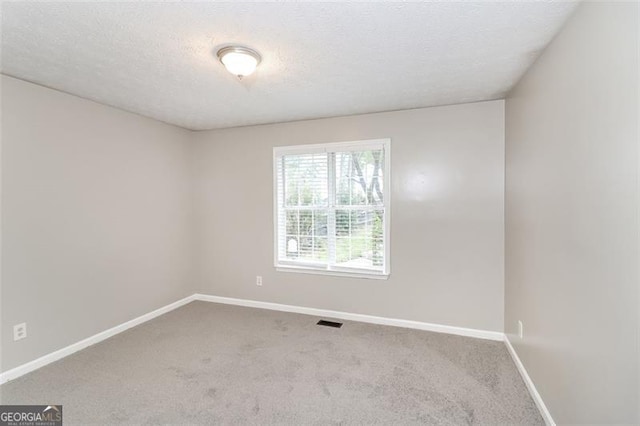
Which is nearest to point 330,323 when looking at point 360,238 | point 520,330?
point 360,238

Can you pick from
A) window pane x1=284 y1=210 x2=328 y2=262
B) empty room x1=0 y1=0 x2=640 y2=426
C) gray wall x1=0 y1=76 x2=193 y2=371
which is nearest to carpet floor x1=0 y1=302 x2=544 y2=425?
empty room x1=0 y1=0 x2=640 y2=426

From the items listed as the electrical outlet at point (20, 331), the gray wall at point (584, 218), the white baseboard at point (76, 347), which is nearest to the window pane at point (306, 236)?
the white baseboard at point (76, 347)

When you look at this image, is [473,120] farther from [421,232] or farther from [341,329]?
[341,329]

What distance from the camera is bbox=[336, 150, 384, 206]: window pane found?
354cm

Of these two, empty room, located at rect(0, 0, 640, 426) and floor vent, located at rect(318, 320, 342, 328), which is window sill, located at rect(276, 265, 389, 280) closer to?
empty room, located at rect(0, 0, 640, 426)

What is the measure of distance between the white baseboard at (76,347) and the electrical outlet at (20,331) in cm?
24

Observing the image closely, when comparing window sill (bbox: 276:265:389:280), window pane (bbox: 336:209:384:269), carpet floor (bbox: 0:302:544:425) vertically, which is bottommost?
carpet floor (bbox: 0:302:544:425)

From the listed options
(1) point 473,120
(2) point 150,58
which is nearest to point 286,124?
(2) point 150,58

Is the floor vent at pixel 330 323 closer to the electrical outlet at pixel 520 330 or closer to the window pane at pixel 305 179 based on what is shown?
the window pane at pixel 305 179

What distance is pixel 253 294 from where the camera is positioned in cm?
416

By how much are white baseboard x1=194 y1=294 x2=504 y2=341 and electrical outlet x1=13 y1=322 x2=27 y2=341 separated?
202cm

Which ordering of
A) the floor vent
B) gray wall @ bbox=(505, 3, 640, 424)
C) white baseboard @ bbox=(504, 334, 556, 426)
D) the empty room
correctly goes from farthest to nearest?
the floor vent < white baseboard @ bbox=(504, 334, 556, 426) < the empty room < gray wall @ bbox=(505, 3, 640, 424)

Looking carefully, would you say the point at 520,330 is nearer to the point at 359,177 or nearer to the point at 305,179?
the point at 359,177

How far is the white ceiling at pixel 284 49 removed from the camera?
1.63 meters
